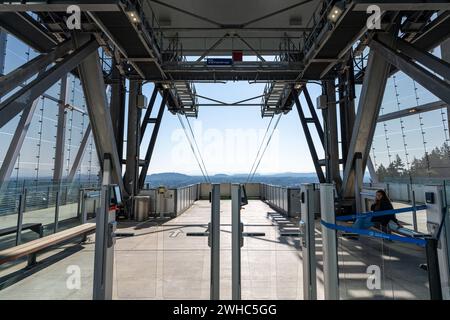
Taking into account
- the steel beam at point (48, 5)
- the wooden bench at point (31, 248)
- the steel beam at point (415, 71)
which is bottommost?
the wooden bench at point (31, 248)

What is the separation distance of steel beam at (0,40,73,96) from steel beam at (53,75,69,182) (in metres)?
7.30

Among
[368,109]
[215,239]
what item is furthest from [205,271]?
[368,109]

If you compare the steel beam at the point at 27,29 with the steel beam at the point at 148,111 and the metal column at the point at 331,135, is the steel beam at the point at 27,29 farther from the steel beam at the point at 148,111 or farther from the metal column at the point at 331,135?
the metal column at the point at 331,135

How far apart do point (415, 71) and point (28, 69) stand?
838 centimetres

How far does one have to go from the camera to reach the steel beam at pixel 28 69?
548 cm

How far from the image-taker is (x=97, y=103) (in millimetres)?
7980

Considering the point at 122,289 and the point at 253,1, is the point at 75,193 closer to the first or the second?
the point at 122,289

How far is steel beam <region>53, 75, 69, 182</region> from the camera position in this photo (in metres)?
13.1

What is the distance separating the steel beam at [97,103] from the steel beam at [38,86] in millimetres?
171

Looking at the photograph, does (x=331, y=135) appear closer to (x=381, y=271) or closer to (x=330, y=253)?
(x=381, y=271)

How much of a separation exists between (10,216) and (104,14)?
483 centimetres

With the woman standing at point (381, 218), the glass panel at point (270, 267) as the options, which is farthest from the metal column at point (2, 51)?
the woman standing at point (381, 218)

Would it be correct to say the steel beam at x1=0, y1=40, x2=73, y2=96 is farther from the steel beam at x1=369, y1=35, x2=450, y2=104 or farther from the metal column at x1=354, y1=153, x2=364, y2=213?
the metal column at x1=354, y1=153, x2=364, y2=213
